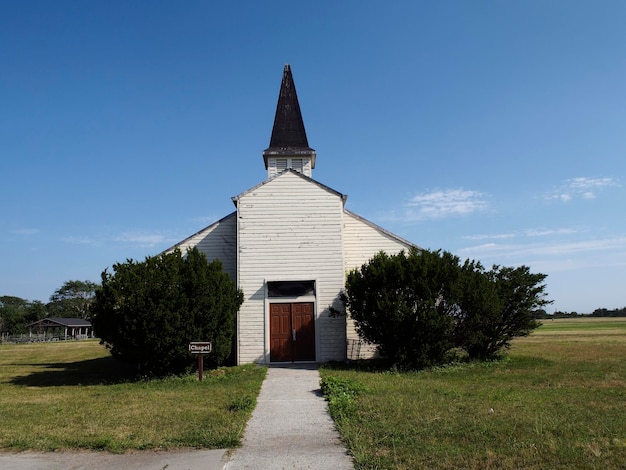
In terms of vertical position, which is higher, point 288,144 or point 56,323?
point 288,144

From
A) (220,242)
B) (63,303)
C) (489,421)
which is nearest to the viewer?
(489,421)

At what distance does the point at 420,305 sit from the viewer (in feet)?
56.9

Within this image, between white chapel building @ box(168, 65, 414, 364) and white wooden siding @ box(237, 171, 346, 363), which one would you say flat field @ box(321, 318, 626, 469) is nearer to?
white chapel building @ box(168, 65, 414, 364)

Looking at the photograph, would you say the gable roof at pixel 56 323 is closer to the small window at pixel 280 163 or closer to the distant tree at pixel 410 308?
the small window at pixel 280 163

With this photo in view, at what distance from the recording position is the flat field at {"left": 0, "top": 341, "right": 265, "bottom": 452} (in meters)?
8.16

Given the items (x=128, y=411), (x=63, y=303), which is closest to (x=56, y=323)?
(x=63, y=303)

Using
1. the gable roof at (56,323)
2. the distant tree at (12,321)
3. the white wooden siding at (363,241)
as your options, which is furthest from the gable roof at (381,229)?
the distant tree at (12,321)

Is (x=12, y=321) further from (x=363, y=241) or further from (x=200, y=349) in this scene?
(x=200, y=349)

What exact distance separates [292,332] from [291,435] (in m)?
11.6

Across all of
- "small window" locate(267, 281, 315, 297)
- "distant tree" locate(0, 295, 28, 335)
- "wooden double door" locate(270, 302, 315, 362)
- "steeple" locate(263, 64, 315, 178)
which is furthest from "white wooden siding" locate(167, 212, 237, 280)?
"distant tree" locate(0, 295, 28, 335)

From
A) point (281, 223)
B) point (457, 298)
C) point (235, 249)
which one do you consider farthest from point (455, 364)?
point (235, 249)

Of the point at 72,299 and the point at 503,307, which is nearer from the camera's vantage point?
the point at 503,307

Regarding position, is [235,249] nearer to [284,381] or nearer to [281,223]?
[281,223]

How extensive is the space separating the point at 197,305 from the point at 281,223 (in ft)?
17.8
